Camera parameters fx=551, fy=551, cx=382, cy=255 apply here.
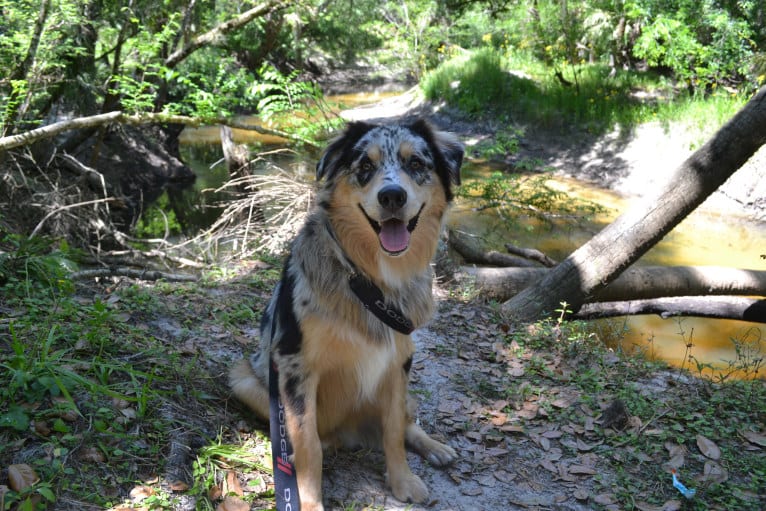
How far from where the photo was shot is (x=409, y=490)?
3.17 meters

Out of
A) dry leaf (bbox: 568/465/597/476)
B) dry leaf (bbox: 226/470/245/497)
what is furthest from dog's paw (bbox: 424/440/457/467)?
dry leaf (bbox: 226/470/245/497)

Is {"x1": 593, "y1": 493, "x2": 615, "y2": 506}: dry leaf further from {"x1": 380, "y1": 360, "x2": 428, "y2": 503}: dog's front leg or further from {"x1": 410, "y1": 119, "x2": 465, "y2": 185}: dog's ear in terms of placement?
{"x1": 410, "y1": 119, "x2": 465, "y2": 185}: dog's ear

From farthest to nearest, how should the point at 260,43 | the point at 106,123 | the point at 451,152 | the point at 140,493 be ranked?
the point at 260,43 < the point at 106,123 < the point at 451,152 < the point at 140,493

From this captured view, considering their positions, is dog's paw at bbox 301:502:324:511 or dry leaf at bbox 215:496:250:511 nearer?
dry leaf at bbox 215:496:250:511

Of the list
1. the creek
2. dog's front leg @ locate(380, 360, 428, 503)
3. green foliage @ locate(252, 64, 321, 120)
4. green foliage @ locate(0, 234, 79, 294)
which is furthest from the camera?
green foliage @ locate(252, 64, 321, 120)

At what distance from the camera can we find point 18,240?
4371 mm

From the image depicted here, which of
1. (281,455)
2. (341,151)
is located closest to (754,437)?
(281,455)

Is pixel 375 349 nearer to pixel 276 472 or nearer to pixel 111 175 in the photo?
pixel 276 472

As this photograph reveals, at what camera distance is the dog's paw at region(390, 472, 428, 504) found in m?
3.15

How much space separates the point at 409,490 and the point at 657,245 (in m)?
8.84

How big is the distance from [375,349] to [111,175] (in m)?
11.6

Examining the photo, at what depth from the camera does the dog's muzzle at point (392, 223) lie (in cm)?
302

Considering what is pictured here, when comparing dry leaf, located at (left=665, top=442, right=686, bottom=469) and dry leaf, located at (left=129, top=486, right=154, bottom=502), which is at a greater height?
dry leaf, located at (left=129, top=486, right=154, bottom=502)

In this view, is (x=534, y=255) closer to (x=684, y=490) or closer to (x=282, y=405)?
(x=684, y=490)
